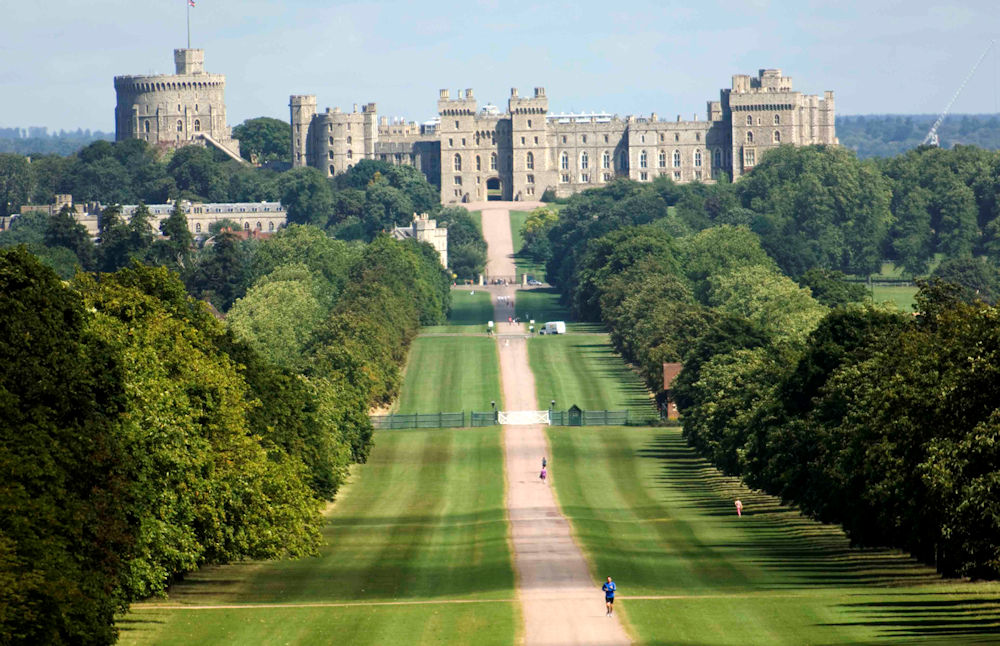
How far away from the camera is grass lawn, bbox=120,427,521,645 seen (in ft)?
178

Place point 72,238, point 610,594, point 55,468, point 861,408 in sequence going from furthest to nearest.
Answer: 1. point 72,238
2. point 861,408
3. point 610,594
4. point 55,468

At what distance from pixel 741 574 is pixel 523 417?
60.1 meters

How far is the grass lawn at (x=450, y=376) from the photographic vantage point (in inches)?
5118

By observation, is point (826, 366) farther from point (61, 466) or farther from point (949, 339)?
point (61, 466)

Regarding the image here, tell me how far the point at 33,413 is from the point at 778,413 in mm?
34269

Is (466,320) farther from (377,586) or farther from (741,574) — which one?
(377,586)

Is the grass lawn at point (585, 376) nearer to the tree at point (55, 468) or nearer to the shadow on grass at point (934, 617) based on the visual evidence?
the shadow on grass at point (934, 617)

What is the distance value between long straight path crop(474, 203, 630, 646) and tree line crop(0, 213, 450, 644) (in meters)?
7.25

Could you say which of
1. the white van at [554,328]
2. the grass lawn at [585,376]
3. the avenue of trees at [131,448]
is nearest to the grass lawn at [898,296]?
the grass lawn at [585,376]

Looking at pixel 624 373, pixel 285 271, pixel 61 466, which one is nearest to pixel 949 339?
pixel 61 466

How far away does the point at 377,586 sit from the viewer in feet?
208

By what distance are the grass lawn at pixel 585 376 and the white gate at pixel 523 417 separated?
3.13 meters

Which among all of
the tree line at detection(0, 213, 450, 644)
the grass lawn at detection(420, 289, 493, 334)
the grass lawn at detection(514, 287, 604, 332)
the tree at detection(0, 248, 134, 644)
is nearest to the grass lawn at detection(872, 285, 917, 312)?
the grass lawn at detection(514, 287, 604, 332)

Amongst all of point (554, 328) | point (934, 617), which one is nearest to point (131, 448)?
point (934, 617)
